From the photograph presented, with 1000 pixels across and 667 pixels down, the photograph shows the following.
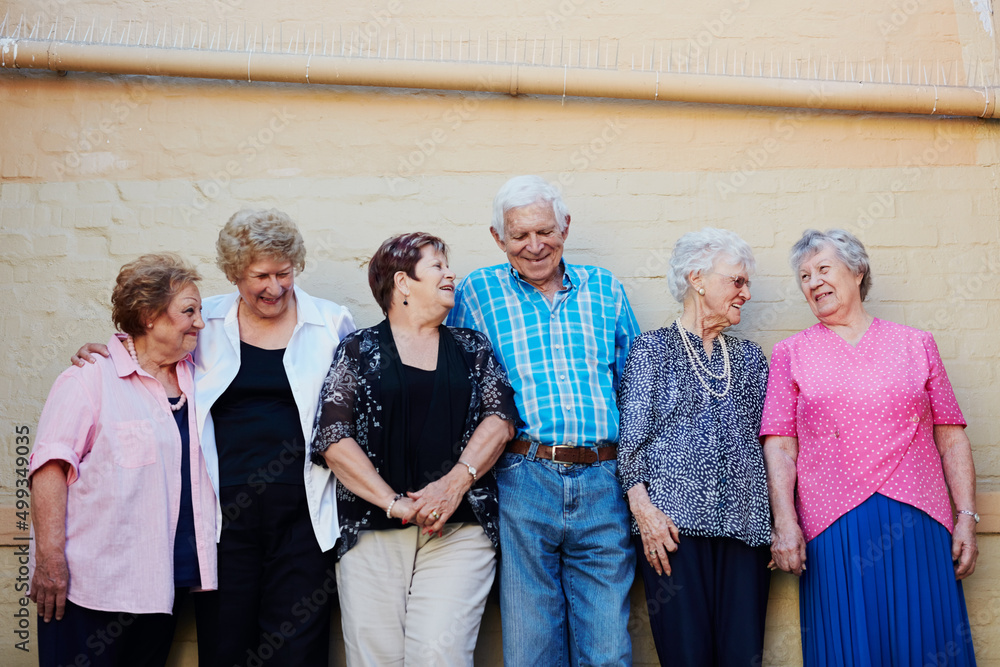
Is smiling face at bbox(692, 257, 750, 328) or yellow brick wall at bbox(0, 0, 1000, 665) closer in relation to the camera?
smiling face at bbox(692, 257, 750, 328)

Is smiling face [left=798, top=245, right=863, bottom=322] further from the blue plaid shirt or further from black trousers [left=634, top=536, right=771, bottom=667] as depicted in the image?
black trousers [left=634, top=536, right=771, bottom=667]

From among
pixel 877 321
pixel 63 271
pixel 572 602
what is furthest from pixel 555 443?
pixel 63 271

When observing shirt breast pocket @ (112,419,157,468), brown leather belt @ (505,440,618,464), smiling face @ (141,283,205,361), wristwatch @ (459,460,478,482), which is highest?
smiling face @ (141,283,205,361)

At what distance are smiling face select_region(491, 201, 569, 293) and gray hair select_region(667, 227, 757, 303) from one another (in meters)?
0.52

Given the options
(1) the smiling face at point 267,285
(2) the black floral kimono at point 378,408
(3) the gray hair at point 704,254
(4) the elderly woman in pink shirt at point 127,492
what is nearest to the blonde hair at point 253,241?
(1) the smiling face at point 267,285

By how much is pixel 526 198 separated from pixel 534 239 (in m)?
0.18

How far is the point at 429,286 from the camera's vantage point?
10.3 feet

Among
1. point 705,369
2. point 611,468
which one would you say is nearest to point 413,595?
point 611,468

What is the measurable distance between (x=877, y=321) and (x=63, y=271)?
12.0 ft

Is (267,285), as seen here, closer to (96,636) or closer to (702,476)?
(96,636)

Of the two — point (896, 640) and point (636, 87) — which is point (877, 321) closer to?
point (896, 640)

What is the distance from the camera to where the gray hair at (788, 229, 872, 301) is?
133 inches

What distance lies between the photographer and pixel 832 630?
10.1 ft

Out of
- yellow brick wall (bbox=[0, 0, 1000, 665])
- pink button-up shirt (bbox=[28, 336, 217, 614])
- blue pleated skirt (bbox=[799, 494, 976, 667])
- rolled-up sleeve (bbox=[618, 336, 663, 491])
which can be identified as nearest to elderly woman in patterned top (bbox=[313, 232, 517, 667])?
rolled-up sleeve (bbox=[618, 336, 663, 491])
